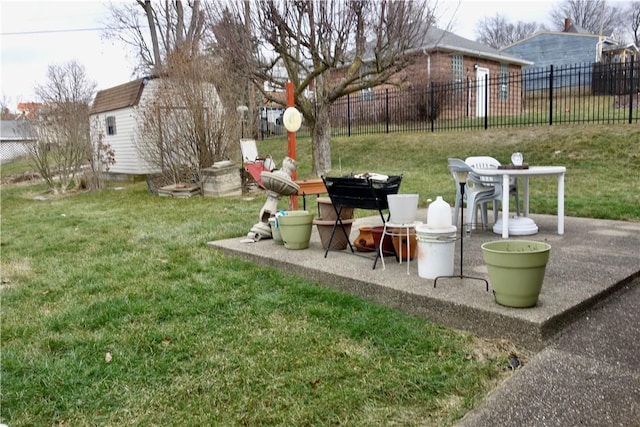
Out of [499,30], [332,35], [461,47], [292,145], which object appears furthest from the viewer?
[499,30]

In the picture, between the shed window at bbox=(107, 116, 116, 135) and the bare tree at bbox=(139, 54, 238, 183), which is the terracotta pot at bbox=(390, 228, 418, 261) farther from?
the shed window at bbox=(107, 116, 116, 135)

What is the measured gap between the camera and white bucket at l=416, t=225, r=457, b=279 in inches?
129

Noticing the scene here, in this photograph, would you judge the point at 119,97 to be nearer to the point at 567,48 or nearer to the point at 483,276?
the point at 483,276

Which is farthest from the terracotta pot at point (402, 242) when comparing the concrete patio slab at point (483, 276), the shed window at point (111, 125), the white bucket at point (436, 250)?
the shed window at point (111, 125)

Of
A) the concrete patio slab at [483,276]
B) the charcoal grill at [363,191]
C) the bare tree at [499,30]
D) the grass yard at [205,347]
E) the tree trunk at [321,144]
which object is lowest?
the grass yard at [205,347]

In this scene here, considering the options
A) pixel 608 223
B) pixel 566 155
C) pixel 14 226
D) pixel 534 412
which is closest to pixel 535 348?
pixel 534 412

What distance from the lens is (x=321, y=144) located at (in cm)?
1144

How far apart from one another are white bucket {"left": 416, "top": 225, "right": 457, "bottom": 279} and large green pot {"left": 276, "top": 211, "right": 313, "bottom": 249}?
1314 mm

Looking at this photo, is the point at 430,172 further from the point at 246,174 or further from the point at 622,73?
the point at 622,73

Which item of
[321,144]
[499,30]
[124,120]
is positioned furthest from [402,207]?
[499,30]

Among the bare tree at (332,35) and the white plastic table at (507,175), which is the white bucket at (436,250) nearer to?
the white plastic table at (507,175)

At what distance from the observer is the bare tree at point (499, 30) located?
4247 centimetres

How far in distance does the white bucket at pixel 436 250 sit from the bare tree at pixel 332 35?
23.3 feet

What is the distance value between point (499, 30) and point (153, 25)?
1267 inches
